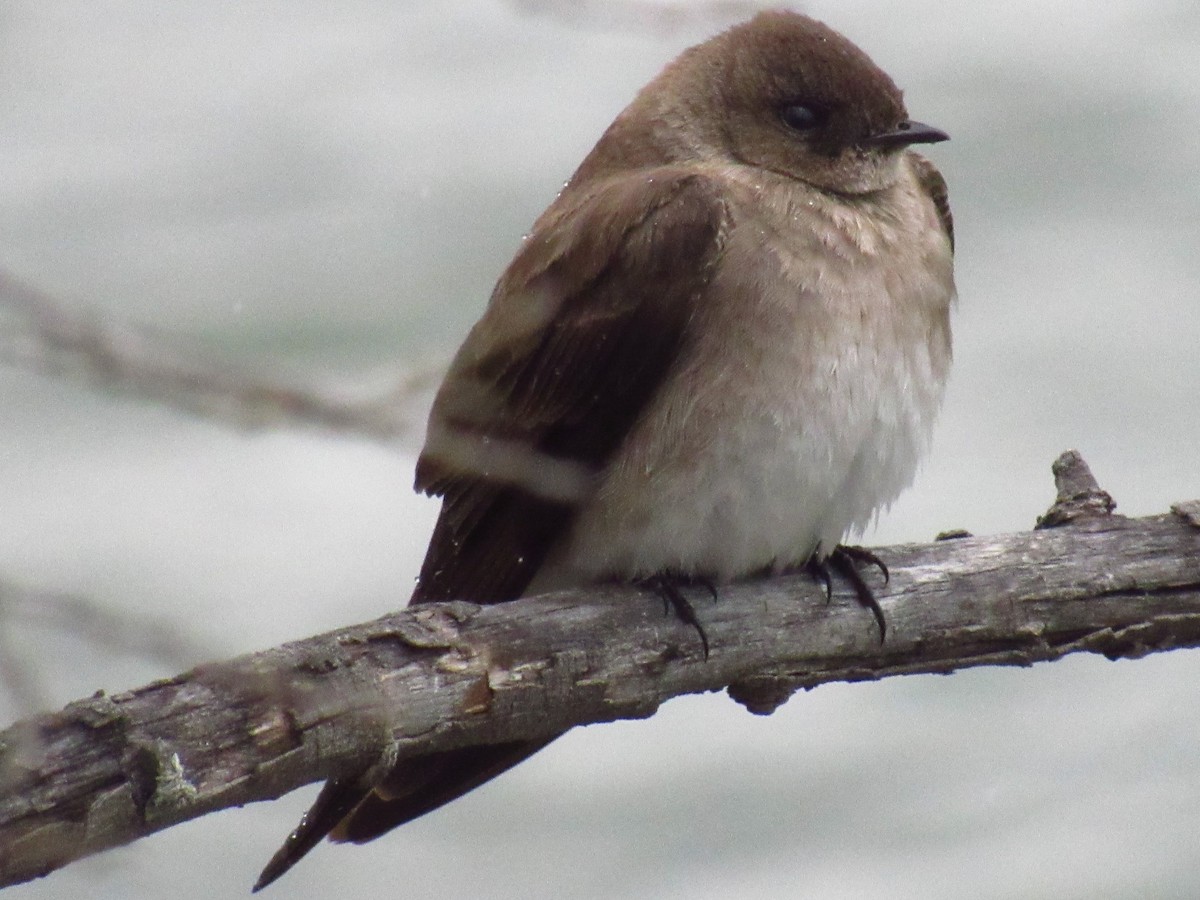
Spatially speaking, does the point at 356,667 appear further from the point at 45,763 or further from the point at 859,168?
the point at 859,168

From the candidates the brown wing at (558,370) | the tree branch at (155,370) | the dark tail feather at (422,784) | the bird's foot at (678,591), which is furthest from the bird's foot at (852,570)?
the tree branch at (155,370)

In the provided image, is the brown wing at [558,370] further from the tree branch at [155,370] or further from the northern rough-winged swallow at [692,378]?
the tree branch at [155,370]

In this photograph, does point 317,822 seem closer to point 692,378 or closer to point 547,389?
point 547,389

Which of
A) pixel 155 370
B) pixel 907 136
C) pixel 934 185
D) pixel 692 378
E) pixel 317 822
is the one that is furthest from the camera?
pixel 934 185

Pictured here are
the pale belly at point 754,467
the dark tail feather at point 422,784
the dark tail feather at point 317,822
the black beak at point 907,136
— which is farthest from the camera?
the black beak at point 907,136

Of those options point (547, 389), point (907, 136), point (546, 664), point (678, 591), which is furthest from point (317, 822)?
point (907, 136)

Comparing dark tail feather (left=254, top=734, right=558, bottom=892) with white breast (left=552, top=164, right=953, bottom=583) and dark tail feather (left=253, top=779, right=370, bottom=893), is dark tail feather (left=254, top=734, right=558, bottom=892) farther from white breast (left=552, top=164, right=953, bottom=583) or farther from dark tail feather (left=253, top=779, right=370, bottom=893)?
white breast (left=552, top=164, right=953, bottom=583)
